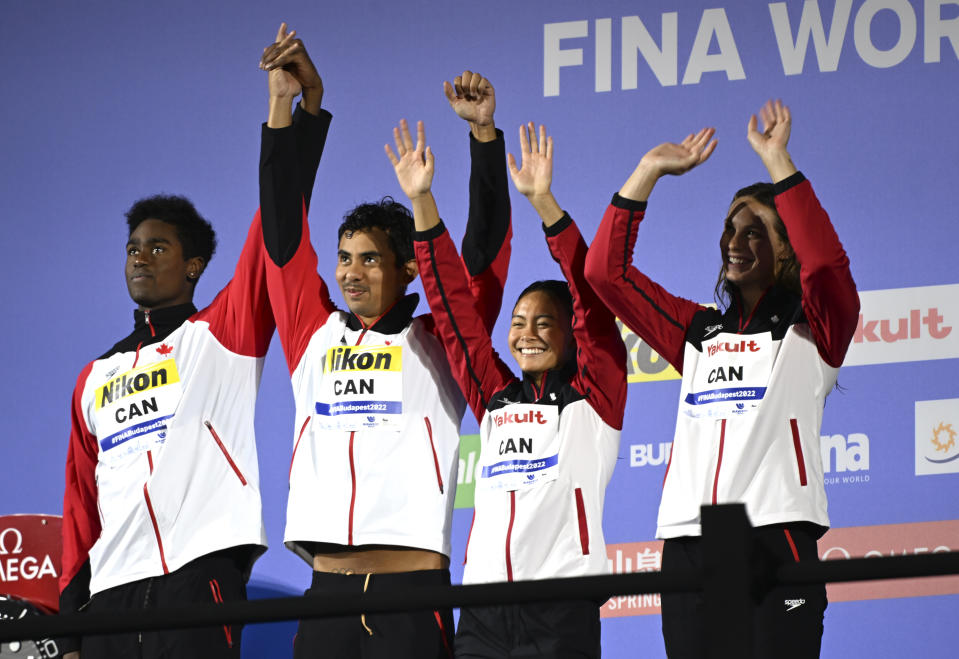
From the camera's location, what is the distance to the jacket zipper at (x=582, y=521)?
2.41 meters

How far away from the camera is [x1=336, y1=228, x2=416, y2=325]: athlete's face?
266 centimetres

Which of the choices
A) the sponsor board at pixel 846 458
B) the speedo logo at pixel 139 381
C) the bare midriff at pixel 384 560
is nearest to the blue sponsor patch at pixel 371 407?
the bare midriff at pixel 384 560

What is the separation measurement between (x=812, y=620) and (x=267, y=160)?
1.35 m

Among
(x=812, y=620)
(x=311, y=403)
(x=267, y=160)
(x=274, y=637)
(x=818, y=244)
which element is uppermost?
(x=267, y=160)

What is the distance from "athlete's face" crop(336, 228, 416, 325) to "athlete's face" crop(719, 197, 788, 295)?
2.14 feet

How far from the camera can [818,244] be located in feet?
7.45

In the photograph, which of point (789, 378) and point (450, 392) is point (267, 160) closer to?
point (450, 392)

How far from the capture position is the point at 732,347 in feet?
7.87

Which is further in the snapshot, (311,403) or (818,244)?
(311,403)

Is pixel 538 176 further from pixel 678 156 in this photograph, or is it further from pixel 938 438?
pixel 938 438

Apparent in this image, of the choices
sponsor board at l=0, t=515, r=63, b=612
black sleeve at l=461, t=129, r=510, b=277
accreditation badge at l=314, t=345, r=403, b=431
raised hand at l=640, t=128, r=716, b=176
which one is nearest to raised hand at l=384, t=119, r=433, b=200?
black sleeve at l=461, t=129, r=510, b=277

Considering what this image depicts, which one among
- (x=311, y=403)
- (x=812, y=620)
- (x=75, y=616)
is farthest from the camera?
(x=311, y=403)

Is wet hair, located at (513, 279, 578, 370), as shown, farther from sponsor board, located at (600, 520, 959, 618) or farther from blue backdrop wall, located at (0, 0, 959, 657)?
blue backdrop wall, located at (0, 0, 959, 657)

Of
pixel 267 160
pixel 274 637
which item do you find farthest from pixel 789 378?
pixel 274 637
